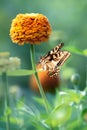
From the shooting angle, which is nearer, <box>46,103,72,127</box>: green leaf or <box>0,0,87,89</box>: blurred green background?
<box>46,103,72,127</box>: green leaf

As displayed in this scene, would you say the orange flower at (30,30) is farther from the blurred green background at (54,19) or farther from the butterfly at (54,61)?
the blurred green background at (54,19)

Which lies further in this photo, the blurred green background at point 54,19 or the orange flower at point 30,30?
the blurred green background at point 54,19

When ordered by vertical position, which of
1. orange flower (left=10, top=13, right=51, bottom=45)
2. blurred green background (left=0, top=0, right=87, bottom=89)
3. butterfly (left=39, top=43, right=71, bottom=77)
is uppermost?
blurred green background (left=0, top=0, right=87, bottom=89)

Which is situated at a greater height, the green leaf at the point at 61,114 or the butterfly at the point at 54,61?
the butterfly at the point at 54,61

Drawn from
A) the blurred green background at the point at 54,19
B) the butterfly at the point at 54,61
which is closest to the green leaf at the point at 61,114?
the butterfly at the point at 54,61

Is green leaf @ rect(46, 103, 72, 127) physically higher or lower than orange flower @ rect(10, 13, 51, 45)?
lower

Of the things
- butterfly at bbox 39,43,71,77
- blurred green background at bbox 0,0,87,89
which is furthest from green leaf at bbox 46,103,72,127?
blurred green background at bbox 0,0,87,89

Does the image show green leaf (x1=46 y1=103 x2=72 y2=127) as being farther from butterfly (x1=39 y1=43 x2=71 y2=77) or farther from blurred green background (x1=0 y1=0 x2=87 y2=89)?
blurred green background (x1=0 y1=0 x2=87 y2=89)

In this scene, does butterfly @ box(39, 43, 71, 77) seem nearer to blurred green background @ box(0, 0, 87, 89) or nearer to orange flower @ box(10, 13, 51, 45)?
orange flower @ box(10, 13, 51, 45)

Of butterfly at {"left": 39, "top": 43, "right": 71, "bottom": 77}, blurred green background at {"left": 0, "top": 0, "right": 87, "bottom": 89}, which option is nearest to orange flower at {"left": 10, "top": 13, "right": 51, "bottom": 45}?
butterfly at {"left": 39, "top": 43, "right": 71, "bottom": 77}
